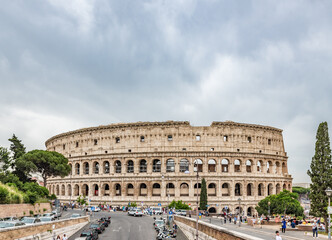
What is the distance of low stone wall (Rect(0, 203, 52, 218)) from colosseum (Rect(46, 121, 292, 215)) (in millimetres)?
19307

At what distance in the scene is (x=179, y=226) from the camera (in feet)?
110

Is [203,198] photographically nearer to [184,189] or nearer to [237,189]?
[184,189]

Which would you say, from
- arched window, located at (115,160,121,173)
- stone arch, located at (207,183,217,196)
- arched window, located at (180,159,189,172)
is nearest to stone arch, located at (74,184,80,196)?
arched window, located at (115,160,121,173)

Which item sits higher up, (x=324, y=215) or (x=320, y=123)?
(x=320, y=123)

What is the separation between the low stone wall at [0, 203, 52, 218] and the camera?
32.6 meters

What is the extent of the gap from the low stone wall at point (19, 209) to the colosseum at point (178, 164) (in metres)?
19.3

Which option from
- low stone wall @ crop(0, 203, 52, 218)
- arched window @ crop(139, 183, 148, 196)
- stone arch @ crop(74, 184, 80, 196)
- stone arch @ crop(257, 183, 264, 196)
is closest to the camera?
low stone wall @ crop(0, 203, 52, 218)

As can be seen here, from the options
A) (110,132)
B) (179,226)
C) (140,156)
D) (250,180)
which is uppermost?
(110,132)

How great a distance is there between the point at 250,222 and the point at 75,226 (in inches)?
793

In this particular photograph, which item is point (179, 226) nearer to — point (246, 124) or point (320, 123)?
point (320, 123)

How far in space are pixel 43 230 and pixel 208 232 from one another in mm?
13346

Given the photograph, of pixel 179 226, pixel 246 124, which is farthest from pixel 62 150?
pixel 179 226

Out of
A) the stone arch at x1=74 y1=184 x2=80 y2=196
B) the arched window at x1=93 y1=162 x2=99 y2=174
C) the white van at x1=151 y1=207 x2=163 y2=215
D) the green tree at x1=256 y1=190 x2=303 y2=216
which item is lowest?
the white van at x1=151 y1=207 x2=163 y2=215

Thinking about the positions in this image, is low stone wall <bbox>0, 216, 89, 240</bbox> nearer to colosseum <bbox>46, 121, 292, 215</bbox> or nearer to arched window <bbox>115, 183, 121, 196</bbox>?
colosseum <bbox>46, 121, 292, 215</bbox>
